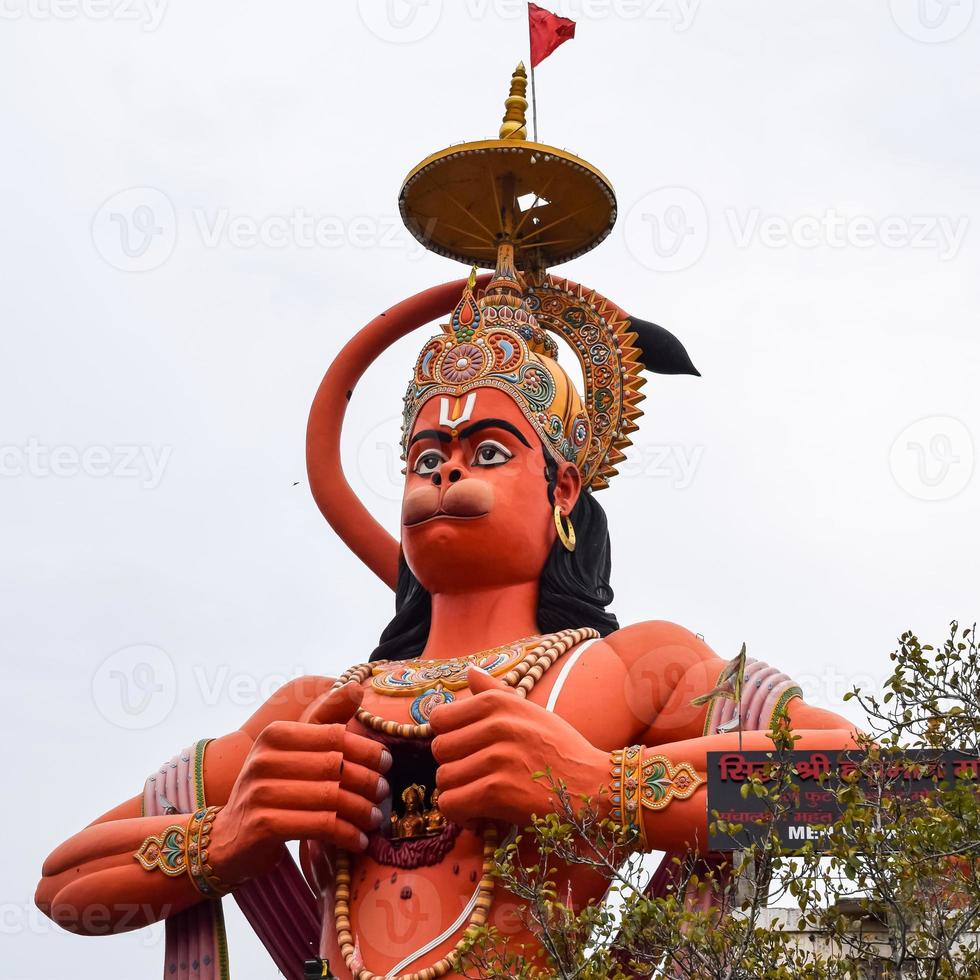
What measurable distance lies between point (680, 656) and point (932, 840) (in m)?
3.10

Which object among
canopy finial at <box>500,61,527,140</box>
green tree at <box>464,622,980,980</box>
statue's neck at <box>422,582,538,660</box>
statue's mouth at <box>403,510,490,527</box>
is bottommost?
green tree at <box>464,622,980,980</box>

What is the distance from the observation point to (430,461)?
1040cm

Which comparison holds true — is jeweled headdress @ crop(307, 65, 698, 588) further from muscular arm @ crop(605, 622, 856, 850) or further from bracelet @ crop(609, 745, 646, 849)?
bracelet @ crop(609, 745, 646, 849)

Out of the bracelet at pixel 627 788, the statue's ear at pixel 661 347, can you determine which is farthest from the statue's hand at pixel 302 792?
the statue's ear at pixel 661 347

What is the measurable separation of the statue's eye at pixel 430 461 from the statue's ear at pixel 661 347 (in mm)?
1623

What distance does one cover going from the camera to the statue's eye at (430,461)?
1037 centimetres

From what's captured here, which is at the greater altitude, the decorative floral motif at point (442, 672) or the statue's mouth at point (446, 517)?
the statue's mouth at point (446, 517)

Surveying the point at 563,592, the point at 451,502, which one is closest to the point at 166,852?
the point at 451,502

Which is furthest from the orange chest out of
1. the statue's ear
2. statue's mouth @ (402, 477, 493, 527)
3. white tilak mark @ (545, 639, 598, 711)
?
the statue's ear

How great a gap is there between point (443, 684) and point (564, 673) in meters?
0.64

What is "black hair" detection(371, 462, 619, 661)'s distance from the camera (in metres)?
10.2

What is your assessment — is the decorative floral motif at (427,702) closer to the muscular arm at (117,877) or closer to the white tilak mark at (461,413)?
the muscular arm at (117,877)

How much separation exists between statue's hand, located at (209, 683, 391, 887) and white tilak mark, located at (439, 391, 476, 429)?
194cm

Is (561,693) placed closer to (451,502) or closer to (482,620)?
(482,620)
